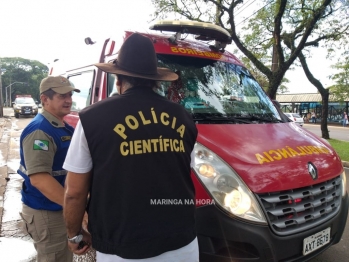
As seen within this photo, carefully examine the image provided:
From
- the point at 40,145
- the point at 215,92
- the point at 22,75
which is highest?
the point at 215,92

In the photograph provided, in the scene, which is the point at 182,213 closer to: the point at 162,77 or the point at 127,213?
the point at 127,213

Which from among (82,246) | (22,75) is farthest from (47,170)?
(22,75)

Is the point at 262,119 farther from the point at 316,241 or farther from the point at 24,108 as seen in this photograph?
the point at 24,108

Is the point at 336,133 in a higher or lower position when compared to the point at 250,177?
lower

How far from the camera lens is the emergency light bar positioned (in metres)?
3.13

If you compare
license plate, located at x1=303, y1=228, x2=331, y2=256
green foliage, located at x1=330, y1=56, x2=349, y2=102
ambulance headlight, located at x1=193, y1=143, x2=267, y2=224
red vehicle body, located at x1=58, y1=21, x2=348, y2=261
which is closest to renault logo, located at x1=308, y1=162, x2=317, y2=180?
red vehicle body, located at x1=58, y1=21, x2=348, y2=261

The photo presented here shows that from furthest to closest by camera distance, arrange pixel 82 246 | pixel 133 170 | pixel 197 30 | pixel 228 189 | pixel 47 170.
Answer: pixel 197 30
pixel 228 189
pixel 47 170
pixel 82 246
pixel 133 170

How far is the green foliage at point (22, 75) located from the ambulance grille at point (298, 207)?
3629 inches

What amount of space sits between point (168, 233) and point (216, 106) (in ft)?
6.01

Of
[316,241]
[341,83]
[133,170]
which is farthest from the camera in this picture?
[341,83]

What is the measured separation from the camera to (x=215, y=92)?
10.4 feet

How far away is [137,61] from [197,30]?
2.07 m

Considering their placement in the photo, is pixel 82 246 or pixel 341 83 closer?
pixel 82 246

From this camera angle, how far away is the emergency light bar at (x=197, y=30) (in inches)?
123
